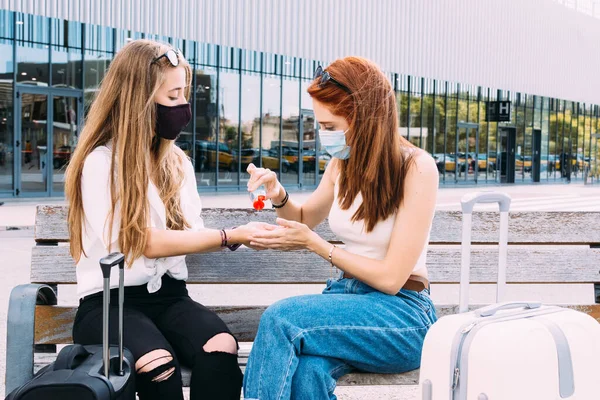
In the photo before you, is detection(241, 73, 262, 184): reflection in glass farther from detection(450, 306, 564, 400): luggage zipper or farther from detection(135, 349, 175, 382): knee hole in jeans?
detection(450, 306, 564, 400): luggage zipper

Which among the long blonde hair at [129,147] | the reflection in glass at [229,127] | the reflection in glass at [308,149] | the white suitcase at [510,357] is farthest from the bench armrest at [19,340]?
the reflection in glass at [308,149]

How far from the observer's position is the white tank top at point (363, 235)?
3100 millimetres

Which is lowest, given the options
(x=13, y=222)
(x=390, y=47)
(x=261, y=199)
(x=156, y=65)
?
(x=13, y=222)

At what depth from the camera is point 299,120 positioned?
28.0 metres

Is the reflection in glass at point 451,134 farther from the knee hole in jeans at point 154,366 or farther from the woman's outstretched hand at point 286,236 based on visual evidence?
the knee hole in jeans at point 154,366

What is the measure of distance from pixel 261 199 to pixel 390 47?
82.1 feet

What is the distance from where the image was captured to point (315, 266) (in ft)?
12.3

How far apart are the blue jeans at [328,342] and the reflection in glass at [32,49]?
753 inches

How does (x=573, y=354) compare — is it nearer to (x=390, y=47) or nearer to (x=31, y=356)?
(x=31, y=356)

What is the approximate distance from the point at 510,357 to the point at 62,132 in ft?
66.4

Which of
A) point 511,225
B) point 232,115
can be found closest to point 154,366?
point 511,225

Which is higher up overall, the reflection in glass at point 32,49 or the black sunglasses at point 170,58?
the reflection in glass at point 32,49

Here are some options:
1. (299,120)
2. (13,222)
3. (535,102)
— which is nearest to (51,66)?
(13,222)

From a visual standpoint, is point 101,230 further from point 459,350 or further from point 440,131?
point 440,131
